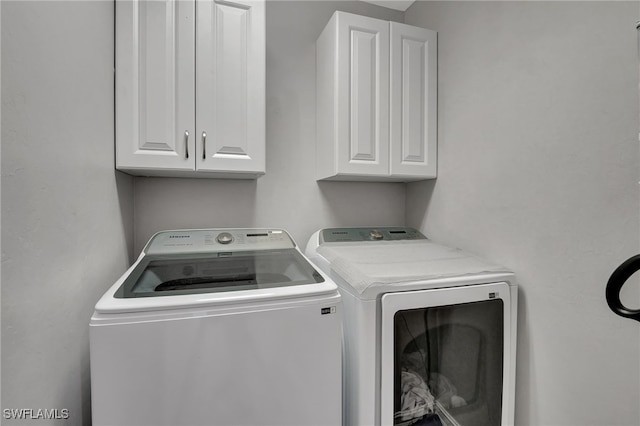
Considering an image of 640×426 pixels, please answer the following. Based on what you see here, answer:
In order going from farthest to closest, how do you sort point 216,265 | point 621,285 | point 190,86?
point 190,86 → point 216,265 → point 621,285

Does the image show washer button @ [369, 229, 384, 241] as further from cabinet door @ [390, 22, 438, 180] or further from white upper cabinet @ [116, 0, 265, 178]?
white upper cabinet @ [116, 0, 265, 178]

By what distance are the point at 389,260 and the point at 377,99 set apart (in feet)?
3.13

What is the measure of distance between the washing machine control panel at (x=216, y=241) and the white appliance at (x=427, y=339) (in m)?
0.36

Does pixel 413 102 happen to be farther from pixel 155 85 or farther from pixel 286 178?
pixel 155 85

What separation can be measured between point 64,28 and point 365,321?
4.43 ft

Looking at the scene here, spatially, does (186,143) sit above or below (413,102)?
below

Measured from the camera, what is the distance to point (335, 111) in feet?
5.49

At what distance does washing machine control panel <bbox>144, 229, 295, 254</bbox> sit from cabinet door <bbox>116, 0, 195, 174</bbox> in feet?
1.19

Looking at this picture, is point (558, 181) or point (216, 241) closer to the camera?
point (558, 181)

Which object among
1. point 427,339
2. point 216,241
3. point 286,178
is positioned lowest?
point 427,339

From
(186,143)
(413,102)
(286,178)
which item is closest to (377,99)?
(413,102)

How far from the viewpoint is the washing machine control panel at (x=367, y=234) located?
178cm

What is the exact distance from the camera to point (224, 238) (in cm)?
152

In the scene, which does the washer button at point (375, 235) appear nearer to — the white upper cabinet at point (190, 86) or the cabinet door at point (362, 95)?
the cabinet door at point (362, 95)
